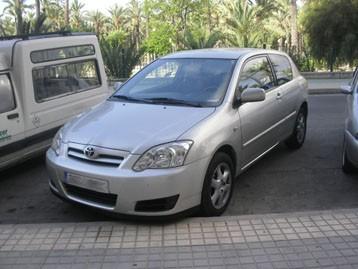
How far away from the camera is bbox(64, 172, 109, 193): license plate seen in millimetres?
4379

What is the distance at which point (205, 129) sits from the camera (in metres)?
4.66

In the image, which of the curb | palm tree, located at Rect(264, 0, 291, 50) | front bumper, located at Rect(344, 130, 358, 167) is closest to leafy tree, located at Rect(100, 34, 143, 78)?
the curb

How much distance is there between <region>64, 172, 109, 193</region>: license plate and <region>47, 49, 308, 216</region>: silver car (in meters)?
0.01

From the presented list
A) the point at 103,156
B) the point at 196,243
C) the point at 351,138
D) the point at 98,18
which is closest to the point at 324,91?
the point at 351,138

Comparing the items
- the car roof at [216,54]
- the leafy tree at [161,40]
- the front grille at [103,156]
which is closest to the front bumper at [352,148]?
the car roof at [216,54]

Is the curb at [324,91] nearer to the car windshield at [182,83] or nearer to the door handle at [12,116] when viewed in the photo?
the car windshield at [182,83]

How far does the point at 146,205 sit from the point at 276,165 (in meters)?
2.90

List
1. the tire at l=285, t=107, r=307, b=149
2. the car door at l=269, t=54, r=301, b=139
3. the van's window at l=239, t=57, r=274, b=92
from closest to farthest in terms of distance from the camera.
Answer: the van's window at l=239, t=57, r=274, b=92, the car door at l=269, t=54, r=301, b=139, the tire at l=285, t=107, r=307, b=149

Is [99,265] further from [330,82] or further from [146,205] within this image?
[330,82]

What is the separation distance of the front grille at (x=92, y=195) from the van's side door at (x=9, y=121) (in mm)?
1785

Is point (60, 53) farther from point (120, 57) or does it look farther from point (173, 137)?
point (120, 57)

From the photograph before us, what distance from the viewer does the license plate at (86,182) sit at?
438cm

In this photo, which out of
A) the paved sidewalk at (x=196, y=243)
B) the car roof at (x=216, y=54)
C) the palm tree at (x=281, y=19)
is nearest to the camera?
the paved sidewalk at (x=196, y=243)

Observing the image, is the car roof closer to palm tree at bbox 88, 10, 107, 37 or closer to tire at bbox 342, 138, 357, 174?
tire at bbox 342, 138, 357, 174
